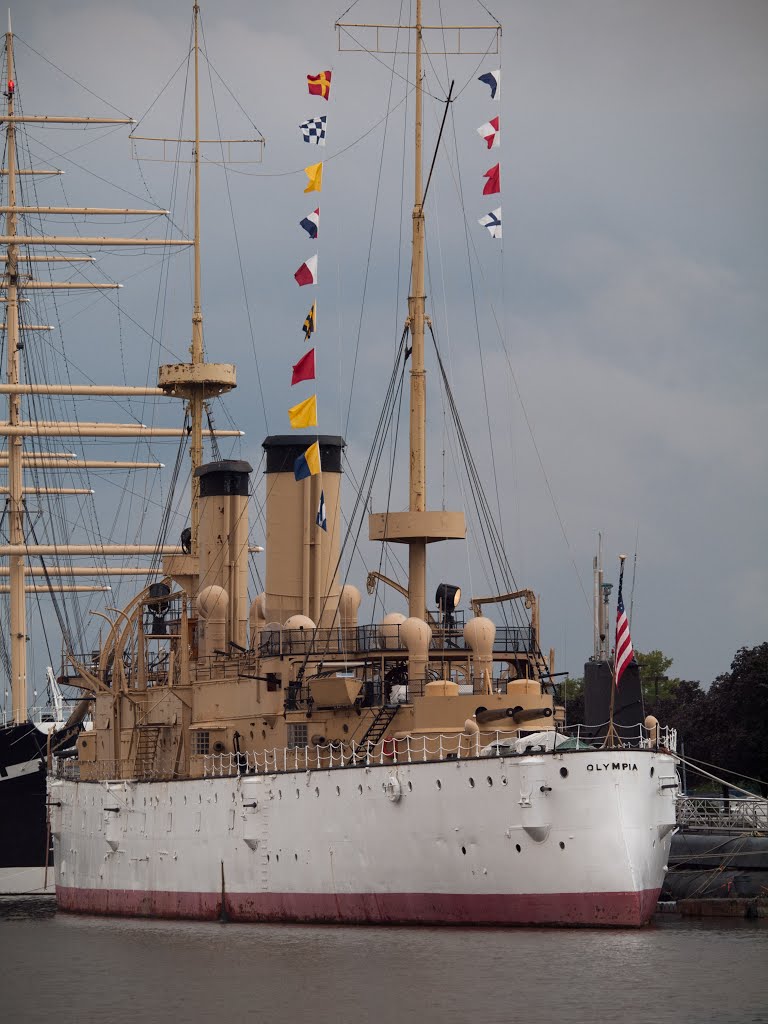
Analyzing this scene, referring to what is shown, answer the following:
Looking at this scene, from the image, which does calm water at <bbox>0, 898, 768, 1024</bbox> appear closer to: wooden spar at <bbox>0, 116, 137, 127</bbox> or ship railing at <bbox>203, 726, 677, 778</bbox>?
ship railing at <bbox>203, 726, 677, 778</bbox>

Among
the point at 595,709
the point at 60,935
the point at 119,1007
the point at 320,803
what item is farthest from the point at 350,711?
the point at 119,1007

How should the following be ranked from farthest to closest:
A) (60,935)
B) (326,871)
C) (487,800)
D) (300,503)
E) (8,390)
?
1. (8,390)
2. (300,503)
3. (60,935)
4. (326,871)
5. (487,800)

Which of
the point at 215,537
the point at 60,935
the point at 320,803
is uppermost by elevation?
the point at 215,537

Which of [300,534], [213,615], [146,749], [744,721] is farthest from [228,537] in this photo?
[744,721]

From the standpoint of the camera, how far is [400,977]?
37594 mm

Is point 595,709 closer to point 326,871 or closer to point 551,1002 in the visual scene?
point 326,871

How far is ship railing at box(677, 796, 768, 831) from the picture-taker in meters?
56.3

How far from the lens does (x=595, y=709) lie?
4431cm

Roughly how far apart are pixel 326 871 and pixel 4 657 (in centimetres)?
4179

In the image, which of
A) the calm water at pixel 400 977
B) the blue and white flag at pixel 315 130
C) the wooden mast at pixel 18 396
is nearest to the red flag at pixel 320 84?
the blue and white flag at pixel 315 130

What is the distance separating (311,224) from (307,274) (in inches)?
50.2

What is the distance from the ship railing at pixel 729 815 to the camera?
56.3m

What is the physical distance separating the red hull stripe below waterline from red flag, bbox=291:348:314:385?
42.4ft

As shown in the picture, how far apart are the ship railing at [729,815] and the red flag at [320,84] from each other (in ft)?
70.5
